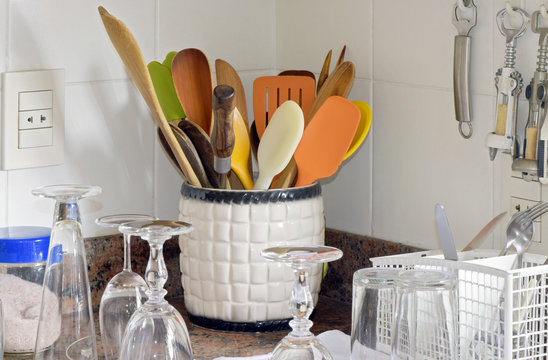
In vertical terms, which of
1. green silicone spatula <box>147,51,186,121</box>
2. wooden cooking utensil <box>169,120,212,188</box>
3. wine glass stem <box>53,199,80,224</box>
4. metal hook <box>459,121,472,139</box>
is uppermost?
green silicone spatula <box>147,51,186,121</box>

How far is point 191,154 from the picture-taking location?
122 centimetres

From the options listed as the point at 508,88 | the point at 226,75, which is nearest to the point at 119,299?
the point at 226,75

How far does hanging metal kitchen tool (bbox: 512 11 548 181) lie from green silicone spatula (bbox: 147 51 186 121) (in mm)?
486

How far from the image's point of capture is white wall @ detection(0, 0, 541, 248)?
1204 millimetres

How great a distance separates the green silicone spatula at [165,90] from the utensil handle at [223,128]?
156mm

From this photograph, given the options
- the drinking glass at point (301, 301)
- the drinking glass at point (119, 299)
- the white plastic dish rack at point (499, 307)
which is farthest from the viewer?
the drinking glass at point (119, 299)

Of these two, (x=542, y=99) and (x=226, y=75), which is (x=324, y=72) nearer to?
(x=226, y=75)

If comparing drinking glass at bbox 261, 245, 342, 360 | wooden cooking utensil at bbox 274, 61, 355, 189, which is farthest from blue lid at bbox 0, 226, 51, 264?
drinking glass at bbox 261, 245, 342, 360

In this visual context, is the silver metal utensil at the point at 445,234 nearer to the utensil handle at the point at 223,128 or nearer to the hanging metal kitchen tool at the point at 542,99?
the hanging metal kitchen tool at the point at 542,99

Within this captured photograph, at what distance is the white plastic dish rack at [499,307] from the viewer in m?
0.93

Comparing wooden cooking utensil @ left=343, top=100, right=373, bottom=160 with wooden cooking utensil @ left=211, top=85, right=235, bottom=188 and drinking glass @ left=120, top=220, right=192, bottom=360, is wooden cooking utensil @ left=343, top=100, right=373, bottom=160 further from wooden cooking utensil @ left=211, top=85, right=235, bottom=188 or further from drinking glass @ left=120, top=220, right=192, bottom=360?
drinking glass @ left=120, top=220, right=192, bottom=360

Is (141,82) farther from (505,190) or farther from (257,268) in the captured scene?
(505,190)

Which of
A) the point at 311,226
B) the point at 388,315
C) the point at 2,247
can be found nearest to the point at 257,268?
the point at 311,226

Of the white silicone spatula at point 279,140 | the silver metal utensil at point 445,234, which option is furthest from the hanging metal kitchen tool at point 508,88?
the white silicone spatula at point 279,140
